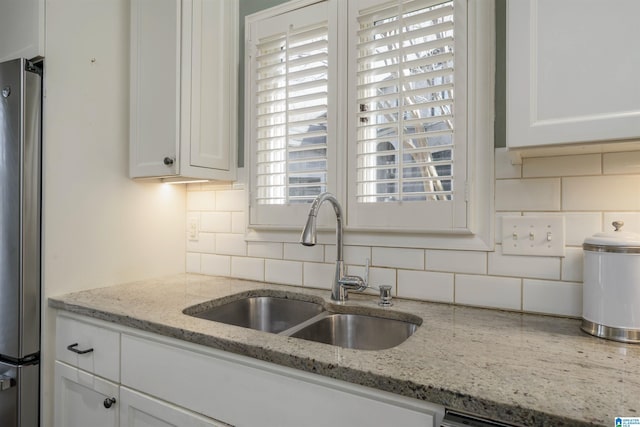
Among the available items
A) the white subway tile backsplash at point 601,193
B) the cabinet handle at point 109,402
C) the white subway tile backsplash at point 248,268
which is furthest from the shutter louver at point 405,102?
the cabinet handle at point 109,402

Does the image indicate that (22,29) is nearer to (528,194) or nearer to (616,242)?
(528,194)

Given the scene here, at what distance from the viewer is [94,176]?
1510mm

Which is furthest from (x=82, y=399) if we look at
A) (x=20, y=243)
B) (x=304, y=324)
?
(x=304, y=324)

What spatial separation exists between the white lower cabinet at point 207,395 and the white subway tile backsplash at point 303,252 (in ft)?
2.05

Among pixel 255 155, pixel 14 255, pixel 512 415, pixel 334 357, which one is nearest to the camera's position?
pixel 512 415

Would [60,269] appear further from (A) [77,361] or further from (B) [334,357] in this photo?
(B) [334,357]

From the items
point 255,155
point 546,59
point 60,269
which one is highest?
point 546,59

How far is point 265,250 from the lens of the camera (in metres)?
1.64

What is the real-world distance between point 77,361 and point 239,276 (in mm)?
676

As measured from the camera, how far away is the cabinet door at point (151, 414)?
994 millimetres

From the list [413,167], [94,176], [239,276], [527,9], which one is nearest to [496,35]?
[527,9]

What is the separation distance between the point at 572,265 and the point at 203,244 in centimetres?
153

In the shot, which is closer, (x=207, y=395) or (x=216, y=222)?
(x=207, y=395)

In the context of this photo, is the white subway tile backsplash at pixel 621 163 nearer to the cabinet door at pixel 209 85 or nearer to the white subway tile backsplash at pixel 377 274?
the white subway tile backsplash at pixel 377 274
